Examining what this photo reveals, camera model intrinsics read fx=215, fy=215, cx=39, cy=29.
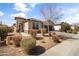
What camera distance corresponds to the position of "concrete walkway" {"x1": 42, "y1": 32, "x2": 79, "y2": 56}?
3.06 meters

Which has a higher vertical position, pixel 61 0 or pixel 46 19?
pixel 61 0

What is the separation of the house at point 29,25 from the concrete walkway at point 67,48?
23 centimetres

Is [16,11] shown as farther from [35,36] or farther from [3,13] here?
[35,36]

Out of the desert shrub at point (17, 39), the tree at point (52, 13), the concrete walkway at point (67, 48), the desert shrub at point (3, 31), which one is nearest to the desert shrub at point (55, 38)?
the concrete walkway at point (67, 48)

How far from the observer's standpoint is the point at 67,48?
3.10 m

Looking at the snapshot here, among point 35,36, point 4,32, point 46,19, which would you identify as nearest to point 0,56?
point 4,32

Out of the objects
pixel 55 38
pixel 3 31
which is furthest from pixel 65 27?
pixel 3 31

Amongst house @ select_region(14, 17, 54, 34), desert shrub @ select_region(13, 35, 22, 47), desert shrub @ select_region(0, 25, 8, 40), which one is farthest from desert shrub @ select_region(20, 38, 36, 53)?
desert shrub @ select_region(0, 25, 8, 40)

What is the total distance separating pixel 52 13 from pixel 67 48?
1.82 feet

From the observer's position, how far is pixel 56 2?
→ 10.2ft

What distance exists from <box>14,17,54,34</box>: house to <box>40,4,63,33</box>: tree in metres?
0.06

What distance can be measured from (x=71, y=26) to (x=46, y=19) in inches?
15.0

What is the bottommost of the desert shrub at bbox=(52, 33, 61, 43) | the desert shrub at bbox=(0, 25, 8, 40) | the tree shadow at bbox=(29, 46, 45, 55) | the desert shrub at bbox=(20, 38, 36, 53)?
the tree shadow at bbox=(29, 46, 45, 55)

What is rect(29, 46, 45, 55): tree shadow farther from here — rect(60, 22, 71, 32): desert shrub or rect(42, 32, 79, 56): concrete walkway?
rect(60, 22, 71, 32): desert shrub
